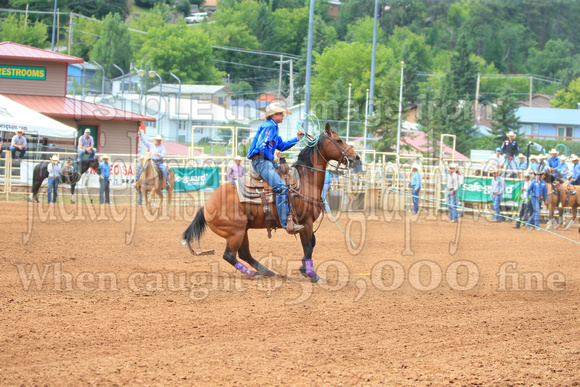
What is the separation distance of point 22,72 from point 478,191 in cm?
2241

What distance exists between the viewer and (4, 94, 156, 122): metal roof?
29.3 m

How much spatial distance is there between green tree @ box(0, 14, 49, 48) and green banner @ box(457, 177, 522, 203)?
228 ft

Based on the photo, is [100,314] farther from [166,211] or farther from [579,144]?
[579,144]

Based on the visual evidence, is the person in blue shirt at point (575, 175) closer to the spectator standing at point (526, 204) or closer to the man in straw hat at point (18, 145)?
the spectator standing at point (526, 204)

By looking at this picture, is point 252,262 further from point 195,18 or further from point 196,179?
point 195,18

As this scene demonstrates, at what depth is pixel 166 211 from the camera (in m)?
21.1

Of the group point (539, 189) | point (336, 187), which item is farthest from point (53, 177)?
point (539, 189)

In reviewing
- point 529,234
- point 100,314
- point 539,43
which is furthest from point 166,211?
point 539,43

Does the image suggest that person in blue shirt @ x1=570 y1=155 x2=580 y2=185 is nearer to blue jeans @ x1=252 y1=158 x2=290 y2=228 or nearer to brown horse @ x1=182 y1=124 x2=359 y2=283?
brown horse @ x1=182 y1=124 x2=359 y2=283

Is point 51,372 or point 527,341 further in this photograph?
point 527,341

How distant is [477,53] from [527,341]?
12488 cm

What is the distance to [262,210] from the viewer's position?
9344mm

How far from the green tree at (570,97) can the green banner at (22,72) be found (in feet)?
282

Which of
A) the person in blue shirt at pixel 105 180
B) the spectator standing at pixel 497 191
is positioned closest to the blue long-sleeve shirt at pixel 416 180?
the spectator standing at pixel 497 191
